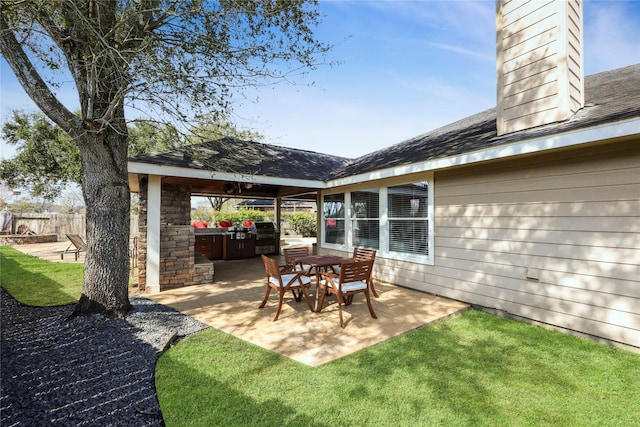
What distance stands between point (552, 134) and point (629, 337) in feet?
8.03

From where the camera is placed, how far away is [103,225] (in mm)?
→ 4047

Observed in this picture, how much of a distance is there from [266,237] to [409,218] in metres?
6.53

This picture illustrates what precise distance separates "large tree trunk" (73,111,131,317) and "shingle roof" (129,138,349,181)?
1.44 m

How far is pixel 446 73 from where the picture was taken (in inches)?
351

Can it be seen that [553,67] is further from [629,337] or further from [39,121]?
[39,121]

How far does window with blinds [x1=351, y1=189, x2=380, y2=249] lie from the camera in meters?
6.84

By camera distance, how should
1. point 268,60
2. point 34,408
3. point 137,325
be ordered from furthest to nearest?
point 268,60 < point 137,325 < point 34,408

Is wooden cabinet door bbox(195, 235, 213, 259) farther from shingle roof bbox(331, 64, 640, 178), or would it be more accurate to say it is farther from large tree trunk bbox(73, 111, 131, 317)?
shingle roof bbox(331, 64, 640, 178)

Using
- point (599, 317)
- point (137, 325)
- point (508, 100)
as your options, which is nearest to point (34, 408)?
point (137, 325)

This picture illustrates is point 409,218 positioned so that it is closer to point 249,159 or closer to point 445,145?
point 445,145

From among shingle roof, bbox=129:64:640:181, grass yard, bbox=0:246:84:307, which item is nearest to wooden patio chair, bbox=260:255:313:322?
shingle roof, bbox=129:64:640:181

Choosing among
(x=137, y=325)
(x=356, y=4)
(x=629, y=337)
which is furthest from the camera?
(x=356, y=4)

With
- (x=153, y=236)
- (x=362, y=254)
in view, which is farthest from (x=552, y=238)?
(x=153, y=236)

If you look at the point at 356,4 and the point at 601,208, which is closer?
the point at 601,208
